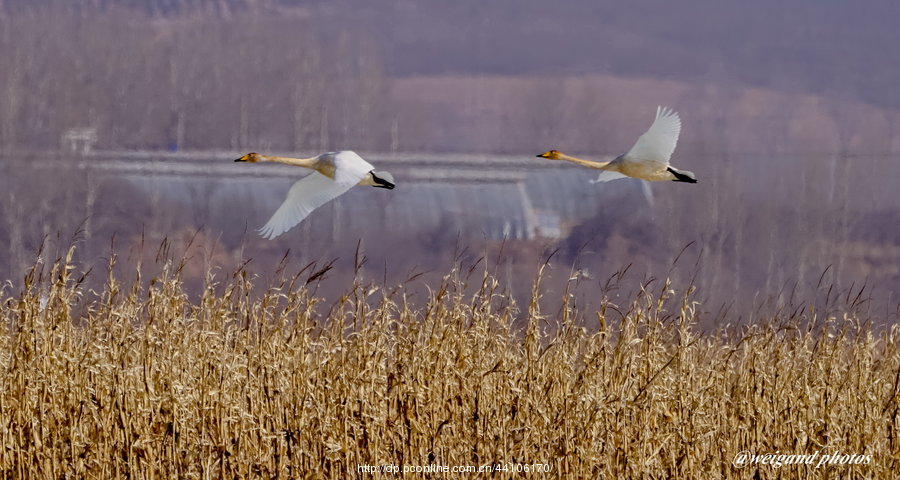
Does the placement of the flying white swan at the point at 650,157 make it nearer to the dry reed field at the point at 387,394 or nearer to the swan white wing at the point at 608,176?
the swan white wing at the point at 608,176

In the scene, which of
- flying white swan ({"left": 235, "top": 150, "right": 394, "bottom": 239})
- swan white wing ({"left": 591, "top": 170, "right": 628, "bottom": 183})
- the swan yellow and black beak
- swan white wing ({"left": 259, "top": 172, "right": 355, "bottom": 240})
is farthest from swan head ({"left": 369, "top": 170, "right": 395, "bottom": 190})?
swan white wing ({"left": 591, "top": 170, "right": 628, "bottom": 183})

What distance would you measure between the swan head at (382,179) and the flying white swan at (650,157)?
2.40 feet

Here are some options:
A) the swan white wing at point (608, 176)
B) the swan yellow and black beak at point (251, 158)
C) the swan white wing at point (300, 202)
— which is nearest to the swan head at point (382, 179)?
the swan white wing at point (300, 202)

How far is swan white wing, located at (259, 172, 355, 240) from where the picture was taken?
5977 millimetres

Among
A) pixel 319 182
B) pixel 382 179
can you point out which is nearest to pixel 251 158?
pixel 319 182

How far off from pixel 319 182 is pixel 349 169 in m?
0.83

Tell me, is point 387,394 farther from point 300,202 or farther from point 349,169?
point 349,169

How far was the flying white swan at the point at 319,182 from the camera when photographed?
18.1ft

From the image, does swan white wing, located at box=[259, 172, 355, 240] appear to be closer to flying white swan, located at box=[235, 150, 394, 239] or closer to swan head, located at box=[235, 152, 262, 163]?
flying white swan, located at box=[235, 150, 394, 239]

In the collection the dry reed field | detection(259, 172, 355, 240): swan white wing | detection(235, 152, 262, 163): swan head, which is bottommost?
the dry reed field

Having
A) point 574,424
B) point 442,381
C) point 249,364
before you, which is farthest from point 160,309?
point 574,424

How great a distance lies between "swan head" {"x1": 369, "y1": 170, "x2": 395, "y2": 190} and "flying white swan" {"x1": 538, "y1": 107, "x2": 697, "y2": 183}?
2.40 ft

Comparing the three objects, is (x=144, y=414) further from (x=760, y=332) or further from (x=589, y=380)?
(x=760, y=332)

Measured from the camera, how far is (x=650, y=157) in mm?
5859
